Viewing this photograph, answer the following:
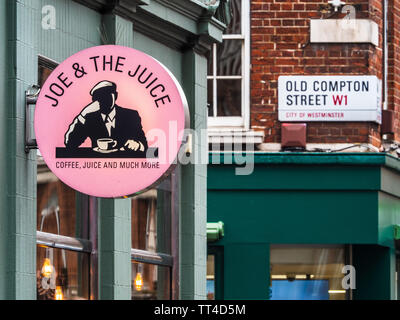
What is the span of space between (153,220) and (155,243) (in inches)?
9.4

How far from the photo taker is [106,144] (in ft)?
31.2

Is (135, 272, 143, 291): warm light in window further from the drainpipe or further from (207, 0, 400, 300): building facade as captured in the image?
the drainpipe

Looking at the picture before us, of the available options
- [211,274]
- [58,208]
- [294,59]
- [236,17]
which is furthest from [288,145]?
[58,208]

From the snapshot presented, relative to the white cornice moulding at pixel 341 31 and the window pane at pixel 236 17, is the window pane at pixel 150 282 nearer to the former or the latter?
the window pane at pixel 236 17

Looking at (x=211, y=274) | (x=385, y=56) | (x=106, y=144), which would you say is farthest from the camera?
(x=385, y=56)

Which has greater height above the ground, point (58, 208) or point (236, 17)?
point (236, 17)

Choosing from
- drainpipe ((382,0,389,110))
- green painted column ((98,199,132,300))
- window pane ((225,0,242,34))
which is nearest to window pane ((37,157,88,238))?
green painted column ((98,199,132,300))

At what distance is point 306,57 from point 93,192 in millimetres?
8771

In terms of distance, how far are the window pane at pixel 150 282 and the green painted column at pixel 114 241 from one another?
1.85 ft

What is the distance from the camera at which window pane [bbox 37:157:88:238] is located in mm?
10328

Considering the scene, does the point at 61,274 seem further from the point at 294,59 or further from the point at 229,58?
the point at 294,59

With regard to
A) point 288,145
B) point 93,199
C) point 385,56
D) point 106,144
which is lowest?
point 93,199
